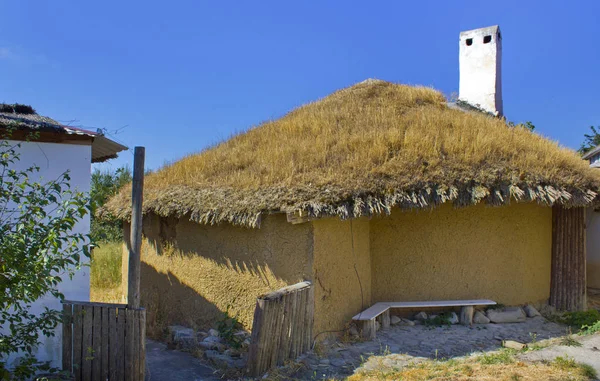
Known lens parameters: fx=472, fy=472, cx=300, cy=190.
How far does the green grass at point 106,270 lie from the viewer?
1141 cm

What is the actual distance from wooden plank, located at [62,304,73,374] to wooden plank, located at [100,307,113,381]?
33 cm

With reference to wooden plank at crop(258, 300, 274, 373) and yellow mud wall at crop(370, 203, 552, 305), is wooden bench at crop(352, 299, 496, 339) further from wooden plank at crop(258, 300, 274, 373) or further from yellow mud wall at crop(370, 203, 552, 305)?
wooden plank at crop(258, 300, 274, 373)

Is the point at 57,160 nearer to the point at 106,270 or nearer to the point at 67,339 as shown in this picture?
the point at 67,339

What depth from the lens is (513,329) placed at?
7105 mm

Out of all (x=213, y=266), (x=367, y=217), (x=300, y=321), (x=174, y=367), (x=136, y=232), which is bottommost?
(x=174, y=367)

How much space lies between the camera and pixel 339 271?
22.0 ft

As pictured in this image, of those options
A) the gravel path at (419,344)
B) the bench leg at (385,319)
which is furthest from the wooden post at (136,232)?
the bench leg at (385,319)

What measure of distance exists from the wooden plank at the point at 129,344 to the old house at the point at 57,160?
139cm

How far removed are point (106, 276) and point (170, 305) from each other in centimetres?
483

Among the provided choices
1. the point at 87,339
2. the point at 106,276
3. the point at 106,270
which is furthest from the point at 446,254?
the point at 106,270

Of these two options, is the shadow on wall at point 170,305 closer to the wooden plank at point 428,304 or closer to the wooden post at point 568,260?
the wooden plank at point 428,304

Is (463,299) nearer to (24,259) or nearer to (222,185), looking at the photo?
(222,185)

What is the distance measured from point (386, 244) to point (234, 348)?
2938 millimetres

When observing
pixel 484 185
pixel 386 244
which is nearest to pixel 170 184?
pixel 386 244
